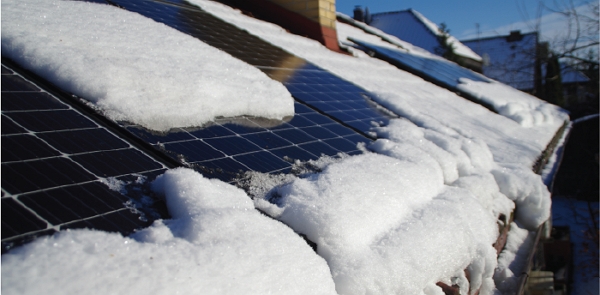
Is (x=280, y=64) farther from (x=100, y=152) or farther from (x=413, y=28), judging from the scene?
(x=413, y=28)

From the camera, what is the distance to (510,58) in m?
23.2

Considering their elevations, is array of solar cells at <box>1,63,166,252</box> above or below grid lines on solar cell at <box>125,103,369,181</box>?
above

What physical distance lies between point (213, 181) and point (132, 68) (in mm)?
823

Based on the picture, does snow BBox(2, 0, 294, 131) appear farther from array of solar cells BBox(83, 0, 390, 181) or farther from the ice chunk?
the ice chunk

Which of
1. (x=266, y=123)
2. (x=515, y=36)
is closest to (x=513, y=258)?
(x=266, y=123)

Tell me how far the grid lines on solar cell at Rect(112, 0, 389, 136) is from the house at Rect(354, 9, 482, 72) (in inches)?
498

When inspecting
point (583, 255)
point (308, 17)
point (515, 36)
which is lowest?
point (583, 255)

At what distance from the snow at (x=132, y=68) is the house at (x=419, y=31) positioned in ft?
47.0

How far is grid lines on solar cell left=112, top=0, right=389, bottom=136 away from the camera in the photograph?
3.21 m

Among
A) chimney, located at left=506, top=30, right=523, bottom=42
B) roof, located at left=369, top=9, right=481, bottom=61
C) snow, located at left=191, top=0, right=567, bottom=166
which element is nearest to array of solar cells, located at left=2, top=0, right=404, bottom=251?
snow, located at left=191, top=0, right=567, bottom=166

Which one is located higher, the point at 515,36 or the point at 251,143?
the point at 515,36

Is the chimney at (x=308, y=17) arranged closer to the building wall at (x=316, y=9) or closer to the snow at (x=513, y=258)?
the building wall at (x=316, y=9)

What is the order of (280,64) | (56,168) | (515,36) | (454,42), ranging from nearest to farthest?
(56,168) < (280,64) < (454,42) < (515,36)

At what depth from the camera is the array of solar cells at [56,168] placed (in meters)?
1.04
